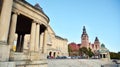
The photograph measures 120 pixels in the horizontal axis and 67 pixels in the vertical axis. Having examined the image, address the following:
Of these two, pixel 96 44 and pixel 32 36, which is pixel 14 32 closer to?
pixel 32 36

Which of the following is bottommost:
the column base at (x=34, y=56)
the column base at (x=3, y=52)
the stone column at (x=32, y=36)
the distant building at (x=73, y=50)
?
the distant building at (x=73, y=50)

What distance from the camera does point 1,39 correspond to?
9945 millimetres

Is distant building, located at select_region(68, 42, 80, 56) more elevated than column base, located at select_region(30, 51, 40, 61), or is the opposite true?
column base, located at select_region(30, 51, 40, 61)

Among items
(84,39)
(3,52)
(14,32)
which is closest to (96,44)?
(84,39)

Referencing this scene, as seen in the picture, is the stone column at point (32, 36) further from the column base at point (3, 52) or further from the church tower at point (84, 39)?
the church tower at point (84, 39)

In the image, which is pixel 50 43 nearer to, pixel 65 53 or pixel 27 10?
pixel 65 53

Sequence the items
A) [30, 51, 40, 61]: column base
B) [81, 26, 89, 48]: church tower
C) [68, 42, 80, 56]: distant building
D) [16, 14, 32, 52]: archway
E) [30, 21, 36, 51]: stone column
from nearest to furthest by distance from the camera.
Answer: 1. [30, 51, 40, 61]: column base
2. [30, 21, 36, 51]: stone column
3. [16, 14, 32, 52]: archway
4. [68, 42, 80, 56]: distant building
5. [81, 26, 89, 48]: church tower

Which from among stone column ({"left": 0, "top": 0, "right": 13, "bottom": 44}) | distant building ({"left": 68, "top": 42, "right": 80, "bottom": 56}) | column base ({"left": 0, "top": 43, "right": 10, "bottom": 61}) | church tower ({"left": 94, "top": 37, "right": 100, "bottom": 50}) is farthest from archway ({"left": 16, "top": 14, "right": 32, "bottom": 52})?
church tower ({"left": 94, "top": 37, "right": 100, "bottom": 50})

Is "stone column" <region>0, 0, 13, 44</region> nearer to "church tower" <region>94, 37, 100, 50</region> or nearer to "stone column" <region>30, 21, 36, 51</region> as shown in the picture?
"stone column" <region>30, 21, 36, 51</region>

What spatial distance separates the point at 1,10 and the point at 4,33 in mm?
1930

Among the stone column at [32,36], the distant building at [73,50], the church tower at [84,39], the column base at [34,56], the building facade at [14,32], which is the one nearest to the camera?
the building facade at [14,32]

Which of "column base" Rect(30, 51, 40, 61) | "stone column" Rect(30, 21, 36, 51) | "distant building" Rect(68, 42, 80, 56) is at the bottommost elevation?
"distant building" Rect(68, 42, 80, 56)

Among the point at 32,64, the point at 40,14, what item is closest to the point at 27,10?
the point at 40,14

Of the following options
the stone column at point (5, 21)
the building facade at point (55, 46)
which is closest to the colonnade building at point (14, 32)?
the stone column at point (5, 21)
